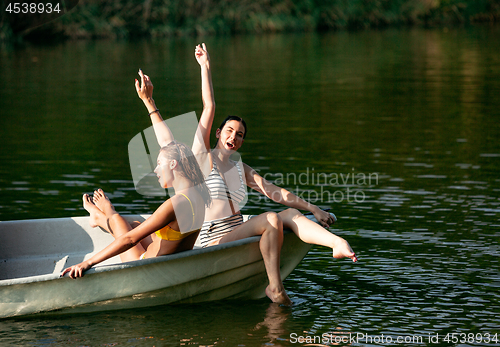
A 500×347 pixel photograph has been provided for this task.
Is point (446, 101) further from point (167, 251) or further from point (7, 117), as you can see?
point (167, 251)

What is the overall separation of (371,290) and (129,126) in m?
9.19

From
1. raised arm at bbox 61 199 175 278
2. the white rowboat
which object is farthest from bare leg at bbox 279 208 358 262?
raised arm at bbox 61 199 175 278

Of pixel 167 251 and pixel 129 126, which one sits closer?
pixel 167 251

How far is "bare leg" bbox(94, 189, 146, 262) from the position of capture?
20.4ft

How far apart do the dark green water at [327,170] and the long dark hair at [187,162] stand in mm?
1046

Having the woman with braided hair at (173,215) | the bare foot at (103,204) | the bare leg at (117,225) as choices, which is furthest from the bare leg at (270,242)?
the bare foot at (103,204)

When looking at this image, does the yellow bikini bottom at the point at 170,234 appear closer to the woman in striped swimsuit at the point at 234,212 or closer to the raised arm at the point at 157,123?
the woman in striped swimsuit at the point at 234,212

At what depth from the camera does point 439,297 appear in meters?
6.20

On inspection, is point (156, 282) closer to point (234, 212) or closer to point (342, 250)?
point (234, 212)

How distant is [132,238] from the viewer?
559 cm

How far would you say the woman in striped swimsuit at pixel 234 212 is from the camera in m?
5.88

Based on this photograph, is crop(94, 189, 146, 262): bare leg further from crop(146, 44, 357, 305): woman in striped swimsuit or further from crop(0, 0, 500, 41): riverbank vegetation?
crop(0, 0, 500, 41): riverbank vegetation

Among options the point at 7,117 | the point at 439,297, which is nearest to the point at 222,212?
the point at 439,297

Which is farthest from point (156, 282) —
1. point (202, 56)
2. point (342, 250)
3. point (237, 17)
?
point (237, 17)
